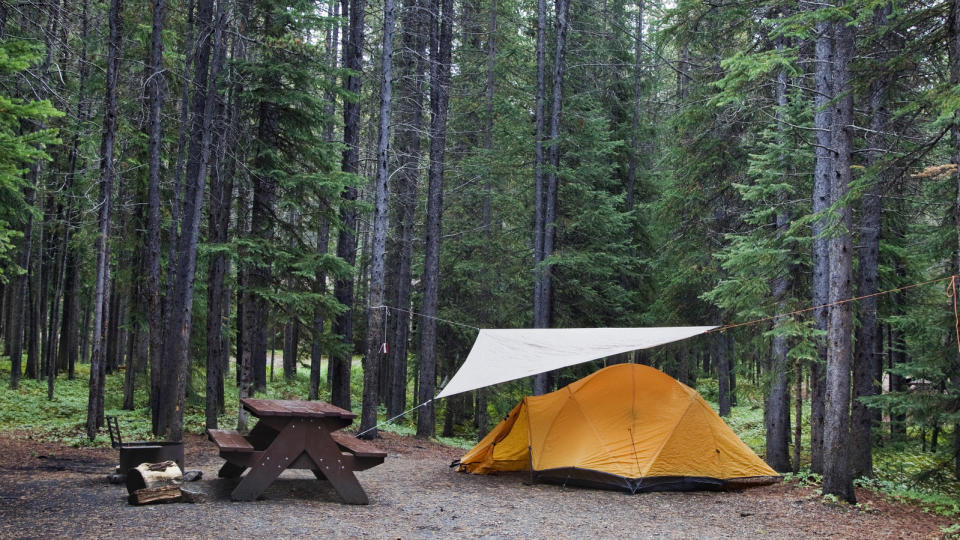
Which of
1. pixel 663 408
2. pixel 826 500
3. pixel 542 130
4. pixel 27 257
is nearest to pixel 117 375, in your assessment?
pixel 27 257

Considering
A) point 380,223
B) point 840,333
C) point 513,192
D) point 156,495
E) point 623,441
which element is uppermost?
point 513,192

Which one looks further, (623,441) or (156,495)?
(623,441)

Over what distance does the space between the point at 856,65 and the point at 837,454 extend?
4.63 meters

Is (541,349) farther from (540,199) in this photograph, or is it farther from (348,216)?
(540,199)

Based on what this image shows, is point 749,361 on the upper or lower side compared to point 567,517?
upper

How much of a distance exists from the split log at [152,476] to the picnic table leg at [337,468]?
4.49 feet

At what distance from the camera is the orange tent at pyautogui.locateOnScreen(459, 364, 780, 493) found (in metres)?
9.41

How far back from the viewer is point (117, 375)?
73.5 feet

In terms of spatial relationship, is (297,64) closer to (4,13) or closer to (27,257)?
(4,13)

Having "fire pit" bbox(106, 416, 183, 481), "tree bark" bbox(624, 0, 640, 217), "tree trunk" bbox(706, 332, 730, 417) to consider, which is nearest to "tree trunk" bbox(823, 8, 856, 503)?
"tree trunk" bbox(706, 332, 730, 417)

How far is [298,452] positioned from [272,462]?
29cm

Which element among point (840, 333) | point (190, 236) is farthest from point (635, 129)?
point (190, 236)

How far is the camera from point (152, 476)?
22.8 feet

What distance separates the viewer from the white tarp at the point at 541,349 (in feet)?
30.1
